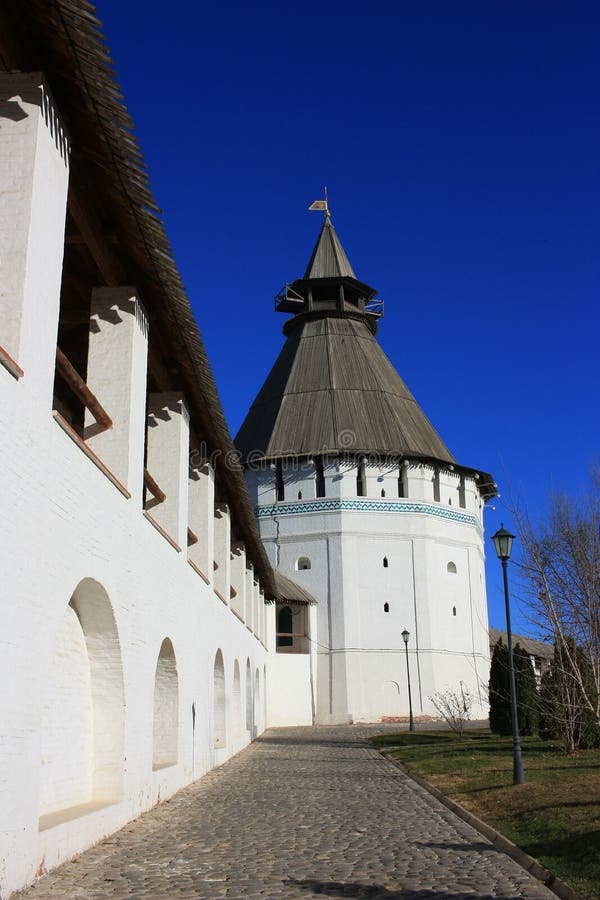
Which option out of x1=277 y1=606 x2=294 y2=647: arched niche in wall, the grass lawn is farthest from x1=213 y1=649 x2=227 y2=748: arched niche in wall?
x1=277 y1=606 x2=294 y2=647: arched niche in wall

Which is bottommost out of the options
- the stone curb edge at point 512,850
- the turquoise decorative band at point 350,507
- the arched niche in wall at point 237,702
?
the stone curb edge at point 512,850

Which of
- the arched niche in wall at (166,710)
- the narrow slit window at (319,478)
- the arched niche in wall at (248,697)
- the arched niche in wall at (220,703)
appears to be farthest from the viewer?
the narrow slit window at (319,478)

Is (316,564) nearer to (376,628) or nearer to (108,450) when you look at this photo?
(376,628)

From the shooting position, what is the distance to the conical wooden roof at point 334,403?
37.4 m

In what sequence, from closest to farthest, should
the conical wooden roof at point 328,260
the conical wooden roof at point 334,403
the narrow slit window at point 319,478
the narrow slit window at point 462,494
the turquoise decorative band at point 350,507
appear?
the turquoise decorative band at point 350,507
the narrow slit window at point 319,478
the conical wooden roof at point 334,403
the narrow slit window at point 462,494
the conical wooden roof at point 328,260

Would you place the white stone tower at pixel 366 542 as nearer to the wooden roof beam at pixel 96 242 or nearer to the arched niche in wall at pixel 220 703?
the arched niche in wall at pixel 220 703

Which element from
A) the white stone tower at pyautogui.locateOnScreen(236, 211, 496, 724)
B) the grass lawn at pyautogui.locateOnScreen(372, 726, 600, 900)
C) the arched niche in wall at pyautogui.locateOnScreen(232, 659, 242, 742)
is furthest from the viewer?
the white stone tower at pyautogui.locateOnScreen(236, 211, 496, 724)

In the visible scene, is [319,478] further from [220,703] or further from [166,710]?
Result: [166,710]

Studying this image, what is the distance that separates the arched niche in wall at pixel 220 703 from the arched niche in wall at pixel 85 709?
8.81 m

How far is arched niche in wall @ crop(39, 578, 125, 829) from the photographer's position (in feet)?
25.1

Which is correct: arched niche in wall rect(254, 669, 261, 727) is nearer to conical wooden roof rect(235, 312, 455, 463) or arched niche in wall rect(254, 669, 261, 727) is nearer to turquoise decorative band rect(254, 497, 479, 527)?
turquoise decorative band rect(254, 497, 479, 527)

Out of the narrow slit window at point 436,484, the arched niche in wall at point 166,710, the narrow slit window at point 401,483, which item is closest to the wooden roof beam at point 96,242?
the arched niche in wall at point 166,710

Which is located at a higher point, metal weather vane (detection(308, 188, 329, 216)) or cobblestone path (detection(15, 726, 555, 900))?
metal weather vane (detection(308, 188, 329, 216))

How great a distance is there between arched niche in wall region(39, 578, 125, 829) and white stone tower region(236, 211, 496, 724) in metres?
25.9
